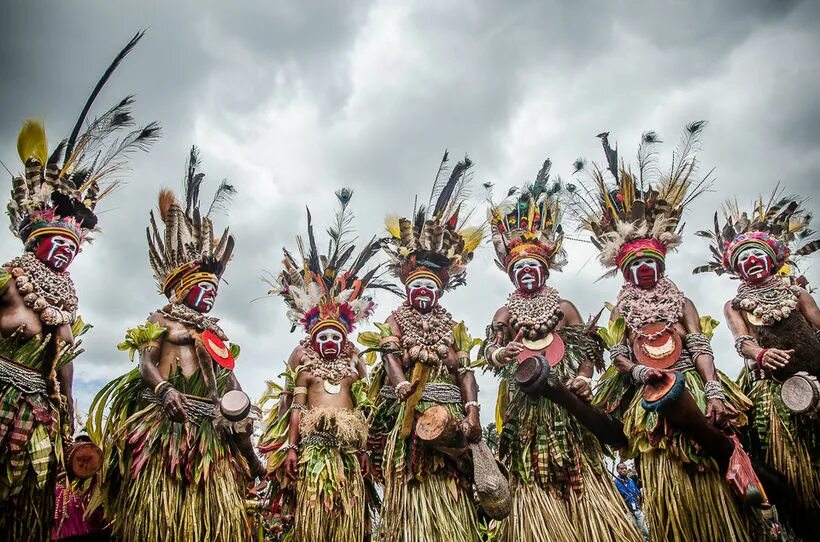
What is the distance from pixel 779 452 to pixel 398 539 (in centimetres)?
274

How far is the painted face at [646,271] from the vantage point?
15.1 ft

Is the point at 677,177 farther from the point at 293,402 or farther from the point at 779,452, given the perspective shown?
the point at 293,402

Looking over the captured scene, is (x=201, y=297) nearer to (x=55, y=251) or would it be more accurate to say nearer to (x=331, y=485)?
(x=55, y=251)

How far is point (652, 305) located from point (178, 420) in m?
3.55

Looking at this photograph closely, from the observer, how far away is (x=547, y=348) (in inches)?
179

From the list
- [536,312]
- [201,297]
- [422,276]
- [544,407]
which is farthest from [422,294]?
[201,297]

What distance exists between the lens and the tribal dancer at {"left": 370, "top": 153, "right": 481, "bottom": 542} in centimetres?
430

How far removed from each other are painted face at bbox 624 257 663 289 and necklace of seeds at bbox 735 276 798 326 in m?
0.69

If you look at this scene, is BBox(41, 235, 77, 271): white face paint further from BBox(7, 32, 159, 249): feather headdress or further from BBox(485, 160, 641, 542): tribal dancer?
BBox(485, 160, 641, 542): tribal dancer

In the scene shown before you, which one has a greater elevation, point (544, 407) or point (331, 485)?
point (544, 407)

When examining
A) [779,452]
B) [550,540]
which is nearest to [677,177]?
[779,452]

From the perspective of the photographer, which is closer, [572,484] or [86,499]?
[572,484]

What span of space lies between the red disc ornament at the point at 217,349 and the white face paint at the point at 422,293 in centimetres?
156

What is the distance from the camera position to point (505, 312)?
16.0 feet
